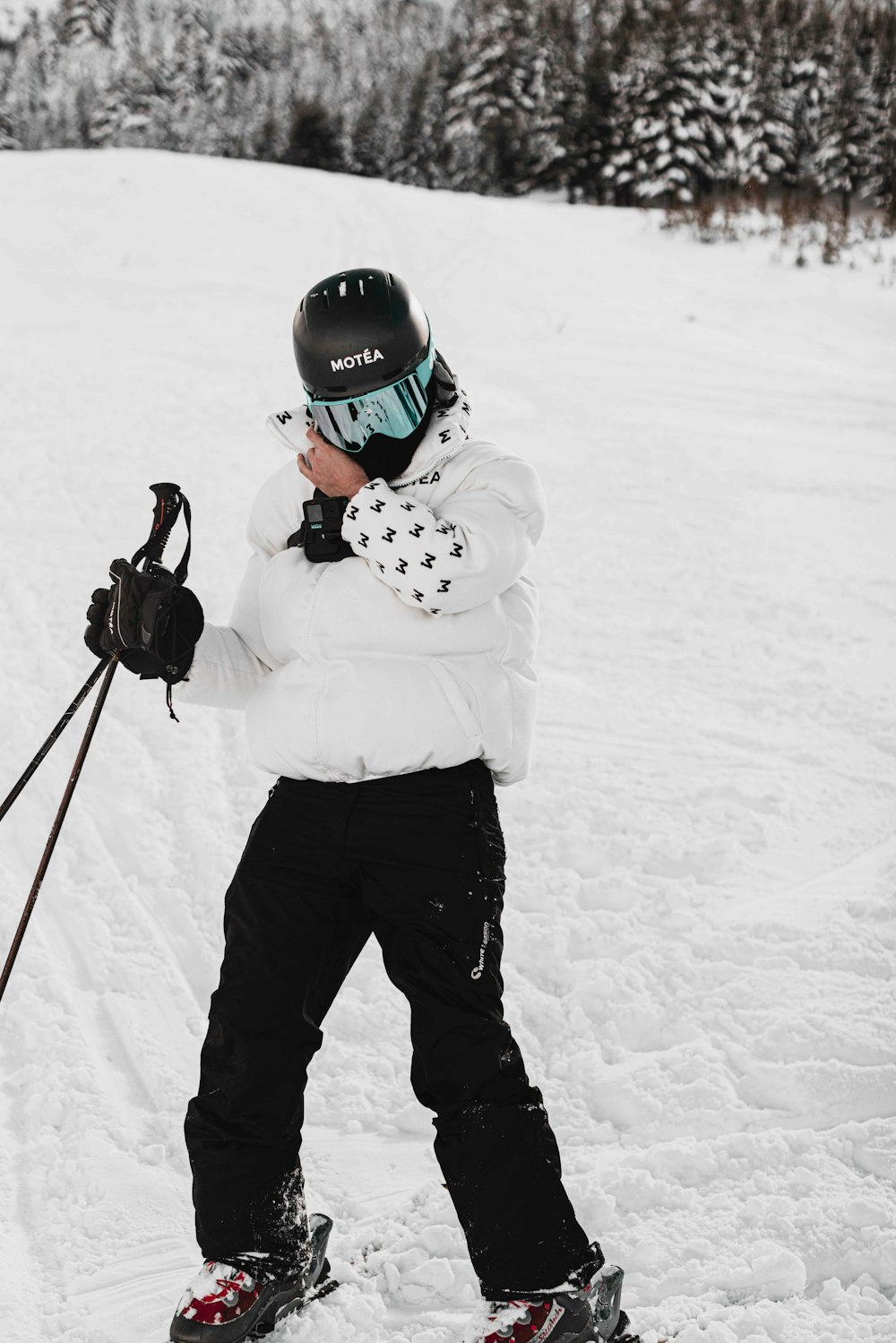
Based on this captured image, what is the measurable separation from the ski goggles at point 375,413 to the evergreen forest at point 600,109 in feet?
60.0

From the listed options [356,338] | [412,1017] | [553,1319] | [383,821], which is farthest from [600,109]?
[553,1319]

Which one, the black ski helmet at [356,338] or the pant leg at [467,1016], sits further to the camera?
the black ski helmet at [356,338]

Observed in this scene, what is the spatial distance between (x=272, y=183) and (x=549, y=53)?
77.5ft

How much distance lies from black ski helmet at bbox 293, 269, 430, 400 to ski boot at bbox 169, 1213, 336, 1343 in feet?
5.32

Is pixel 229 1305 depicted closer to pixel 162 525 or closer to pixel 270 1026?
pixel 270 1026

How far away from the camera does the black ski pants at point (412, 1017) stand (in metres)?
1.85

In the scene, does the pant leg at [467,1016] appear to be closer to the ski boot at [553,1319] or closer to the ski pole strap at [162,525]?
the ski boot at [553,1319]

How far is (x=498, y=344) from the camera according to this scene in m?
9.27

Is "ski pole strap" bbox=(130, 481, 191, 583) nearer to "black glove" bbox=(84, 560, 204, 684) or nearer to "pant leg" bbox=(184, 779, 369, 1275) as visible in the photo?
"black glove" bbox=(84, 560, 204, 684)

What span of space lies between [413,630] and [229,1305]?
123 centimetres

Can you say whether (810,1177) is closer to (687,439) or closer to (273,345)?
(687,439)

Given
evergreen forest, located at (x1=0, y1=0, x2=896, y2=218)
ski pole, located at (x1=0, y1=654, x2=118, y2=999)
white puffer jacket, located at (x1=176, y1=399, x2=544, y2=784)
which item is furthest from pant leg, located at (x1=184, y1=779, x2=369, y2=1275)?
evergreen forest, located at (x1=0, y1=0, x2=896, y2=218)

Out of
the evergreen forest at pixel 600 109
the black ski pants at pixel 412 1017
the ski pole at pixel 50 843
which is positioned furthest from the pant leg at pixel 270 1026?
the evergreen forest at pixel 600 109

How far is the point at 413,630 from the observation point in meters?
2.02
